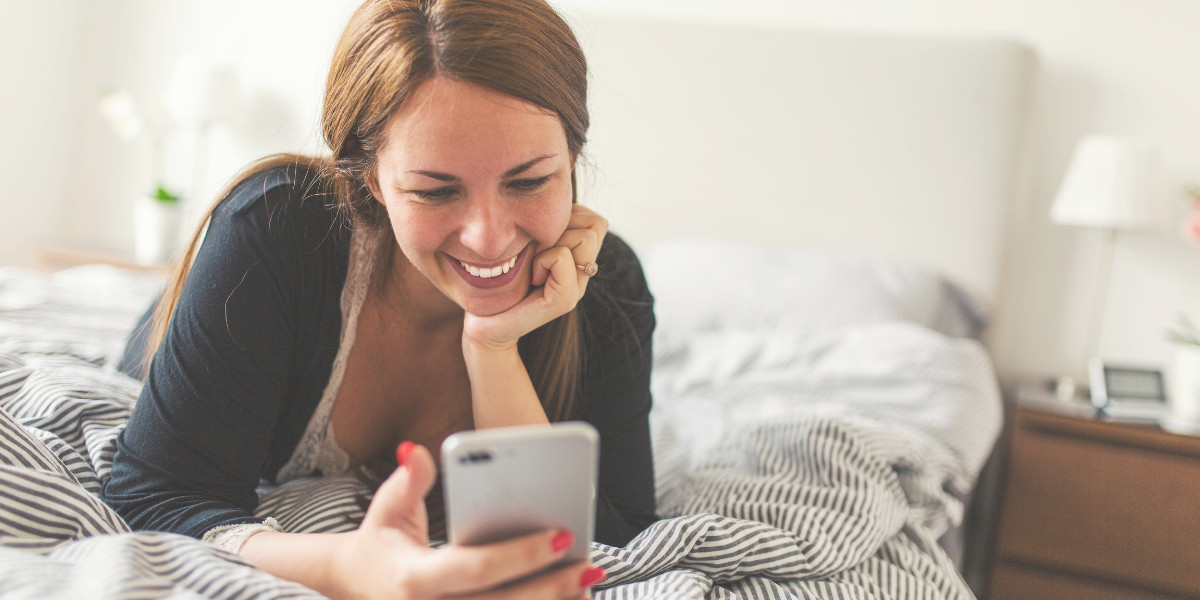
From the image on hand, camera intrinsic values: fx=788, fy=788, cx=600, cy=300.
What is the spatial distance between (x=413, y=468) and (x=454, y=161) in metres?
0.28

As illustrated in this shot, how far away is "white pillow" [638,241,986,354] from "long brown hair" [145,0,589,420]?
0.93m

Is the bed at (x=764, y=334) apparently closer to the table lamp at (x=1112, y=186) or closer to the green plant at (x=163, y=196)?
the table lamp at (x=1112, y=186)

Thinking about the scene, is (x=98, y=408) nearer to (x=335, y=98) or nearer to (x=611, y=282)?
(x=335, y=98)

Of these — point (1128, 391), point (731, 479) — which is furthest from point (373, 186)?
point (1128, 391)

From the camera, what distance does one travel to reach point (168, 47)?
279 cm

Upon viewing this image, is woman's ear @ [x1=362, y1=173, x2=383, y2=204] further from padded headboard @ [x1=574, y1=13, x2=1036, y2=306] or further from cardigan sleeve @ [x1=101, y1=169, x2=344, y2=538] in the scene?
padded headboard @ [x1=574, y1=13, x2=1036, y2=306]

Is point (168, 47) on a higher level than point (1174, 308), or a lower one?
higher

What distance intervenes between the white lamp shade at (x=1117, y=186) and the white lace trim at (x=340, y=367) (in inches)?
62.6

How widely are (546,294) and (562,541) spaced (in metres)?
0.36

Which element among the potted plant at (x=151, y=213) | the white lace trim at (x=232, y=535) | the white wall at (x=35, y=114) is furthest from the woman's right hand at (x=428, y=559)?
the white wall at (x=35, y=114)

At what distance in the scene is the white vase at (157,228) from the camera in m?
2.31

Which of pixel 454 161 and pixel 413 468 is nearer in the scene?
pixel 413 468

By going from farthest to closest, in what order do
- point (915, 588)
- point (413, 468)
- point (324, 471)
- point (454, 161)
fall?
1. point (324, 471)
2. point (915, 588)
3. point (454, 161)
4. point (413, 468)

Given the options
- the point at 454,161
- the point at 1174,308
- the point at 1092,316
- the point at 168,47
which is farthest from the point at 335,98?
the point at 168,47
